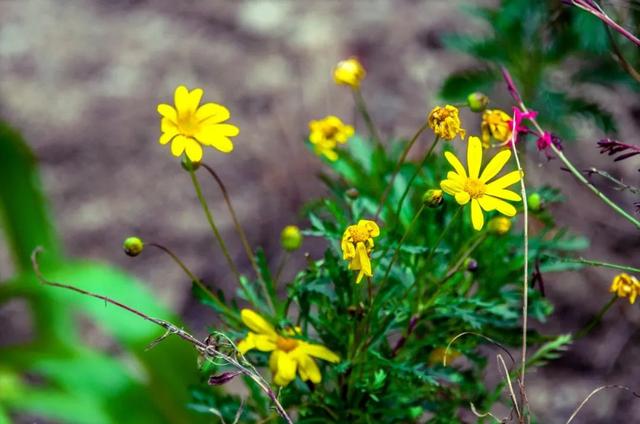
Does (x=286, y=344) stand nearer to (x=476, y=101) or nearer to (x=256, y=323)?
(x=256, y=323)

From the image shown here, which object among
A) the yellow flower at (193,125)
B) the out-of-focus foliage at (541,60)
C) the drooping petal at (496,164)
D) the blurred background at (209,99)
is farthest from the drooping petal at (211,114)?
the blurred background at (209,99)

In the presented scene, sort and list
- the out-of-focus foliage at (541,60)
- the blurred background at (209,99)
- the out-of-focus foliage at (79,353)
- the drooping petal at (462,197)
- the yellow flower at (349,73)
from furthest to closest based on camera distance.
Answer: the blurred background at (209,99)
the out-of-focus foliage at (79,353)
the out-of-focus foliage at (541,60)
the yellow flower at (349,73)
the drooping petal at (462,197)

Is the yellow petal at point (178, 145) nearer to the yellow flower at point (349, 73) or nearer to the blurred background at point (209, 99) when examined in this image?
the yellow flower at point (349, 73)

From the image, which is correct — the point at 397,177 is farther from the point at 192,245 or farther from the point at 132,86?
the point at 132,86

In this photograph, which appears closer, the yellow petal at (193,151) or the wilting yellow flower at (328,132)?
the yellow petal at (193,151)

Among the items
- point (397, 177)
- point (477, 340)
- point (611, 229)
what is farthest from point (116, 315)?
point (611, 229)

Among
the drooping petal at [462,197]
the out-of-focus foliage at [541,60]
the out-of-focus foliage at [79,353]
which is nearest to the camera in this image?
the drooping petal at [462,197]
